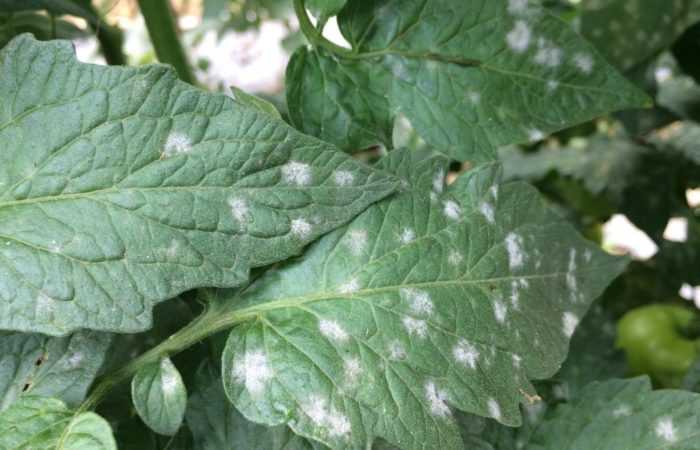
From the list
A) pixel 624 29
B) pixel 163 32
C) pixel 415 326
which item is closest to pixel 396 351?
pixel 415 326

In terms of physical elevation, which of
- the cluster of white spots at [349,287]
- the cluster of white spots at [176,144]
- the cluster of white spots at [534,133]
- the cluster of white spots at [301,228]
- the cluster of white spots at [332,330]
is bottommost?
the cluster of white spots at [332,330]

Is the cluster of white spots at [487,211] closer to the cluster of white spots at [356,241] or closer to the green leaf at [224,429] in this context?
the cluster of white spots at [356,241]

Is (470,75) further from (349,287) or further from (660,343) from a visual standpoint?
(660,343)

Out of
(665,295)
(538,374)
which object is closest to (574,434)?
(538,374)


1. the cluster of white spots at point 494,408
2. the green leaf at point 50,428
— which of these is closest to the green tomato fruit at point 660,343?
the cluster of white spots at point 494,408

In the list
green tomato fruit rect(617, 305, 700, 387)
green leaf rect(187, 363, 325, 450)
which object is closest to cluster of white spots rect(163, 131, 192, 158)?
green leaf rect(187, 363, 325, 450)

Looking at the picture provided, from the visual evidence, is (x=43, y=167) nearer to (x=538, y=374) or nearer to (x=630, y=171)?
(x=538, y=374)
